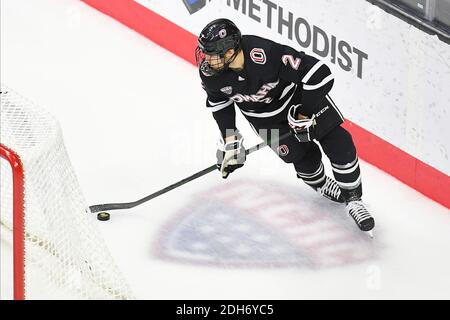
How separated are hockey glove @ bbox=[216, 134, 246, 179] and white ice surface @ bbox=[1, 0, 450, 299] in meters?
0.27

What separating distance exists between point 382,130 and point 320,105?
754 mm

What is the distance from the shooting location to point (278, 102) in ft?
18.7

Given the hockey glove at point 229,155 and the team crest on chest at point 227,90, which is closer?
the team crest on chest at point 227,90

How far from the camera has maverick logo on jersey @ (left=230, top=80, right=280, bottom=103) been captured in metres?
5.57

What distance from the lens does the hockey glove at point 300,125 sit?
5.55 m

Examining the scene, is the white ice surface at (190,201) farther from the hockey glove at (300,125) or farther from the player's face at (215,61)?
the player's face at (215,61)

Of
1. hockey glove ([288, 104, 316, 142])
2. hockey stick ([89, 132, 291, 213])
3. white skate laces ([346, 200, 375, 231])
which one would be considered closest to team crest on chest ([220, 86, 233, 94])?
hockey glove ([288, 104, 316, 142])

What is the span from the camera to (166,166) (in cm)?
640

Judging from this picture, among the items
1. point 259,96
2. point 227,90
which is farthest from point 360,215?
point 227,90

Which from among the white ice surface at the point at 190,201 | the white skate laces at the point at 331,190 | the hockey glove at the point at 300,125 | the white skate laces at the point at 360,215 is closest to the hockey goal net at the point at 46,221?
the white ice surface at the point at 190,201

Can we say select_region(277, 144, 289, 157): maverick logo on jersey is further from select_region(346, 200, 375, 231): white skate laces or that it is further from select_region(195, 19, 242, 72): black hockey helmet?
select_region(195, 19, 242, 72): black hockey helmet

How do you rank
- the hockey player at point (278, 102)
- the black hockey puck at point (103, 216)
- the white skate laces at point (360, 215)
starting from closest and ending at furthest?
the hockey player at point (278, 102)
the white skate laces at point (360, 215)
the black hockey puck at point (103, 216)

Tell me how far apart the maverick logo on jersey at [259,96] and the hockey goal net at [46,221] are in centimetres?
87
